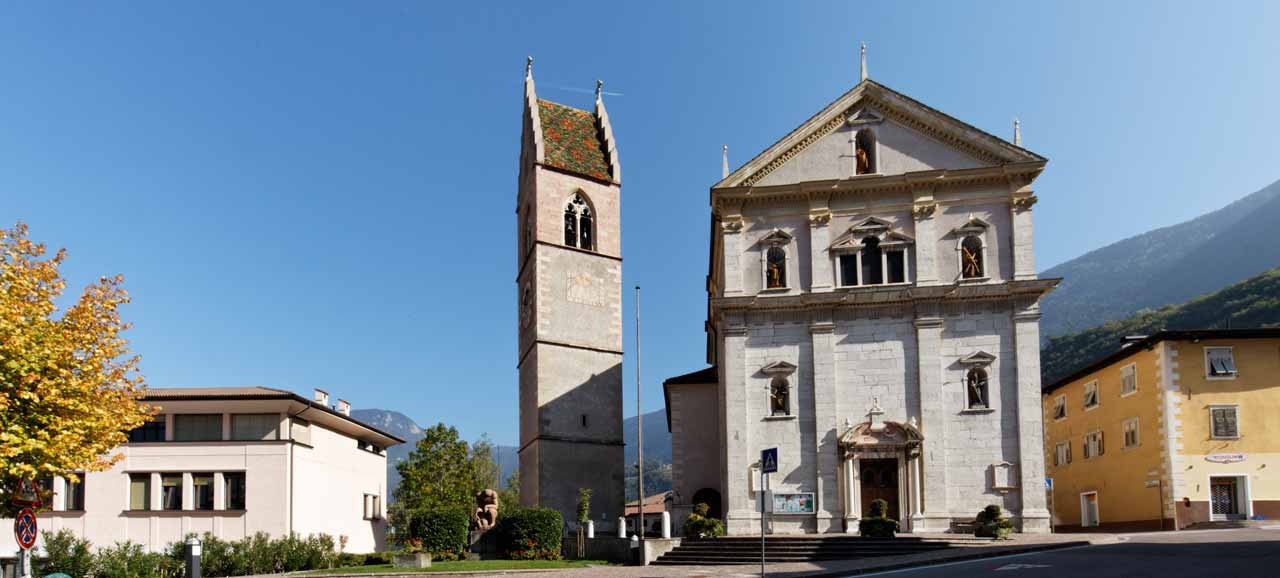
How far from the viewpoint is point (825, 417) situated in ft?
127

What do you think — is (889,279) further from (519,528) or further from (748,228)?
(519,528)

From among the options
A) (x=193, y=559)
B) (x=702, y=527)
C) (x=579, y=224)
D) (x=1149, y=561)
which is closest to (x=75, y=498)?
(x=193, y=559)

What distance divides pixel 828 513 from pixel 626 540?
760 cm

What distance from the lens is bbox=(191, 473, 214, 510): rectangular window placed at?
131 ft

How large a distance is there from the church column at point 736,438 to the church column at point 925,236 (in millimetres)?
6994

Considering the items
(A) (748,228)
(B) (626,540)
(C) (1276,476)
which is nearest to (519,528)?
(B) (626,540)

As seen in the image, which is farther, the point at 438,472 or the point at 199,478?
the point at 438,472

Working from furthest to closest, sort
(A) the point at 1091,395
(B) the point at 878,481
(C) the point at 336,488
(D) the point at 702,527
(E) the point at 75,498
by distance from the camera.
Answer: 1. (A) the point at 1091,395
2. (C) the point at 336,488
3. (E) the point at 75,498
4. (B) the point at 878,481
5. (D) the point at 702,527

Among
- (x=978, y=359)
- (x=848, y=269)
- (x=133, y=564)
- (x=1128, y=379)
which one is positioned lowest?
(x=133, y=564)

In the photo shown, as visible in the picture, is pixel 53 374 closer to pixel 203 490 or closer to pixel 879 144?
pixel 203 490

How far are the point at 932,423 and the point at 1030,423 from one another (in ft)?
11.1

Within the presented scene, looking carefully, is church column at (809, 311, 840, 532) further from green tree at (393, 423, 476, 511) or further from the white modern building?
green tree at (393, 423, 476, 511)

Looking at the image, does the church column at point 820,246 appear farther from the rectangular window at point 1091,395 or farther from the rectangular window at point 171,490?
the rectangular window at point 171,490

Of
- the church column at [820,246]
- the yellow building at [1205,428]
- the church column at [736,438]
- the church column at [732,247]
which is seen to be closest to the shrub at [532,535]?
the church column at [736,438]
